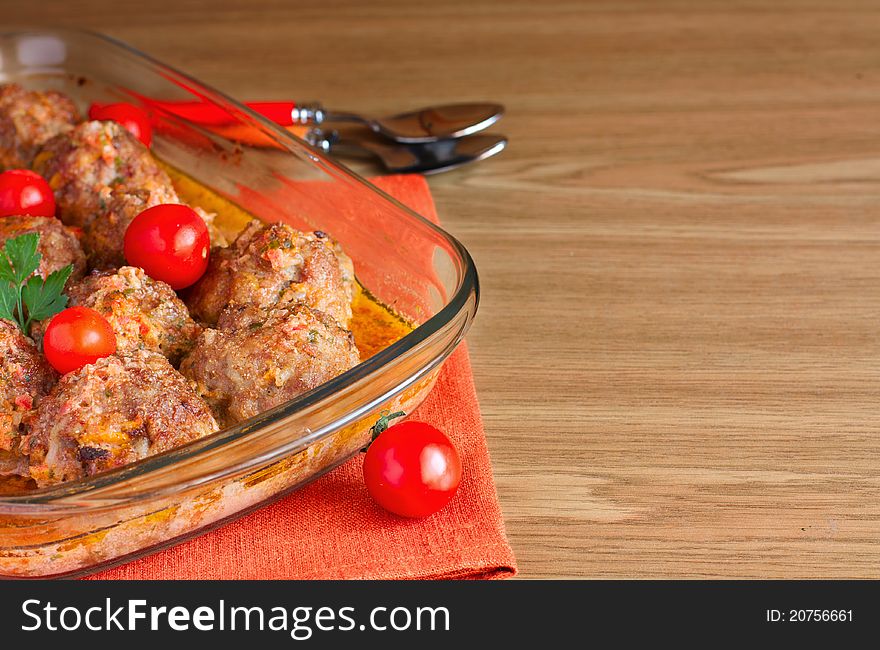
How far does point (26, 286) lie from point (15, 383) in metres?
0.24

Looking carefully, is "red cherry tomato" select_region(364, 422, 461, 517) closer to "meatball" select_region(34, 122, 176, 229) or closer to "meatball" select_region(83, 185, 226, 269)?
"meatball" select_region(83, 185, 226, 269)

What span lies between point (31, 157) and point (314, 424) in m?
1.57

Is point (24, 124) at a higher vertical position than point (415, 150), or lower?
higher

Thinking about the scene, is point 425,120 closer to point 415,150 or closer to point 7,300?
point 415,150

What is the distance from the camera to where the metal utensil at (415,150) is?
3.43 metres

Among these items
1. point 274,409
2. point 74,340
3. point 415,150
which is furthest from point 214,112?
point 274,409

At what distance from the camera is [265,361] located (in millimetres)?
2145

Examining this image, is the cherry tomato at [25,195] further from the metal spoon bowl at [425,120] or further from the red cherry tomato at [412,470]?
the red cherry tomato at [412,470]

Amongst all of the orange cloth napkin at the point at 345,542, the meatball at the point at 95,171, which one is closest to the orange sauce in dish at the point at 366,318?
the meatball at the point at 95,171

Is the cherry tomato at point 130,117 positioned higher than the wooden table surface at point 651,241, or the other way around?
the cherry tomato at point 130,117

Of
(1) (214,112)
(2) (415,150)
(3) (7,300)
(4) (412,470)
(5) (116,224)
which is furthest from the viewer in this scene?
(2) (415,150)

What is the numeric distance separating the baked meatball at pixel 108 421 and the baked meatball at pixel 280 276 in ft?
1.27

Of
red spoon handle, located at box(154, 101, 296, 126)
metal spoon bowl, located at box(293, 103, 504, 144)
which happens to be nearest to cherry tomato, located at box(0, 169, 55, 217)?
red spoon handle, located at box(154, 101, 296, 126)

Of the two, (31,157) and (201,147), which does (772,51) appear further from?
(31,157)
